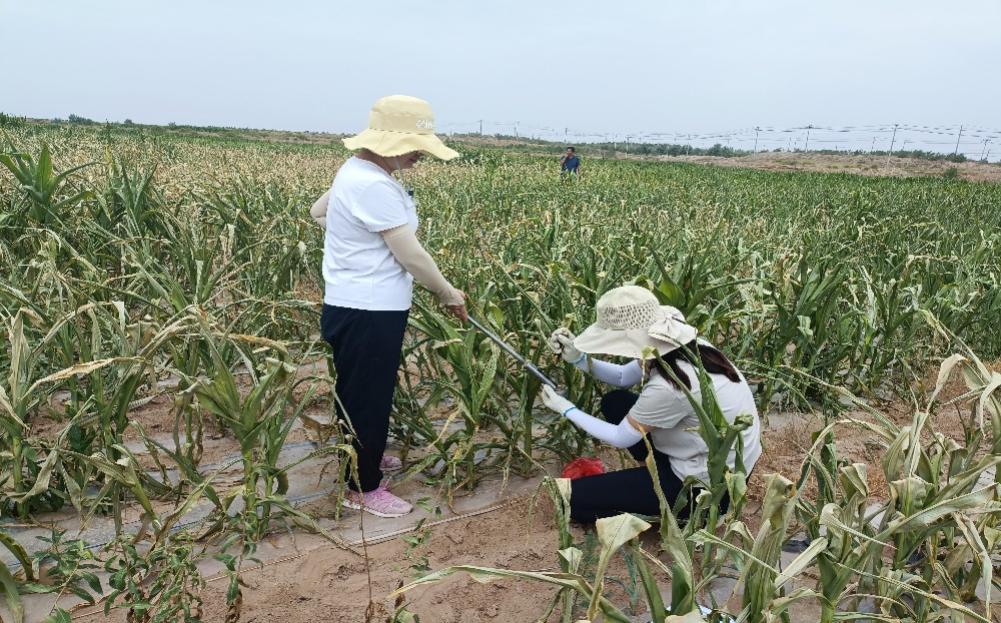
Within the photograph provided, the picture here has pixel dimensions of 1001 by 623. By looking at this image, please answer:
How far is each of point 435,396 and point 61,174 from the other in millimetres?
2451

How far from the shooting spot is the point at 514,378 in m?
2.55

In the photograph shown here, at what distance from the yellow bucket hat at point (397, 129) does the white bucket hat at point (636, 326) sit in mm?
653

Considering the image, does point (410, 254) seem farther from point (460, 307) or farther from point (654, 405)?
point (654, 405)

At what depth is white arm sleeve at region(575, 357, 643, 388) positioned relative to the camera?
7.75 ft

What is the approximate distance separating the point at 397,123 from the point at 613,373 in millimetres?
1077

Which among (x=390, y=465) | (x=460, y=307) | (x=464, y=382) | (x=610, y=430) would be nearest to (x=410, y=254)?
(x=460, y=307)

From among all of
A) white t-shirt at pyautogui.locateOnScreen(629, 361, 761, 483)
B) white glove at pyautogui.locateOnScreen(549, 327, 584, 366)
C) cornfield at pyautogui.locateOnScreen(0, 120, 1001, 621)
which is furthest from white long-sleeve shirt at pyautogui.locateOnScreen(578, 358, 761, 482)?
white glove at pyautogui.locateOnScreen(549, 327, 584, 366)

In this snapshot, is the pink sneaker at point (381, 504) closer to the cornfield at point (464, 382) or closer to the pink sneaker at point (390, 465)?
the cornfield at point (464, 382)

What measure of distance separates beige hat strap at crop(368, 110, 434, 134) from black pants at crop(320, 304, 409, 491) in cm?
54

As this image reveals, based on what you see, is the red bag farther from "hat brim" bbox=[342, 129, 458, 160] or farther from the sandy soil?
"hat brim" bbox=[342, 129, 458, 160]

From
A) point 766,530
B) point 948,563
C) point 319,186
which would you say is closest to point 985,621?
point 766,530

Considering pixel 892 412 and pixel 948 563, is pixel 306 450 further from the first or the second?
pixel 892 412

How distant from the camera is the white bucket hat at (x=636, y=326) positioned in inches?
79.2

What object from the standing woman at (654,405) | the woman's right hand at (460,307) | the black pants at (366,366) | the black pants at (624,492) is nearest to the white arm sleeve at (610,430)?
the standing woman at (654,405)
